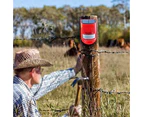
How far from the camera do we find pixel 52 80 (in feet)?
6.38

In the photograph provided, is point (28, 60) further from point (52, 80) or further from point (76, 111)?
point (76, 111)

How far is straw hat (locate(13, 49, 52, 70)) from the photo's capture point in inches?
71.7

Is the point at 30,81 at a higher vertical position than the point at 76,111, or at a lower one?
higher

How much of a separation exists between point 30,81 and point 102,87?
1.97m

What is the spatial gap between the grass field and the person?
12 cm

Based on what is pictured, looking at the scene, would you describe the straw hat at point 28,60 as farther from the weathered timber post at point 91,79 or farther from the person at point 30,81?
the weathered timber post at point 91,79

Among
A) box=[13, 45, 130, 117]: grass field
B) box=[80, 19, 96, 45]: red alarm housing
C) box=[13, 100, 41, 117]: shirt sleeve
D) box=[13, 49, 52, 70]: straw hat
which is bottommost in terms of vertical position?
box=[13, 45, 130, 117]: grass field

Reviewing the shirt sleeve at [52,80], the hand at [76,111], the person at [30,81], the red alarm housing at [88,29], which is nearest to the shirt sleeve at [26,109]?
the person at [30,81]

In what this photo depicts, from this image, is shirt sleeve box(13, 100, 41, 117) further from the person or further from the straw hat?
the straw hat

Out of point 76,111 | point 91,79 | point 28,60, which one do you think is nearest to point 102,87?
point 76,111

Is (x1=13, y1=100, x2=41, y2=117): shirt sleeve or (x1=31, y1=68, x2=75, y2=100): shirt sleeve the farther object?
(x1=31, y1=68, x2=75, y2=100): shirt sleeve

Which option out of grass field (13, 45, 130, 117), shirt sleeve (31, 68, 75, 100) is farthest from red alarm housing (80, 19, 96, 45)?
grass field (13, 45, 130, 117)

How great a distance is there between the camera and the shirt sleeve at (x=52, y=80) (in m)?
1.93
